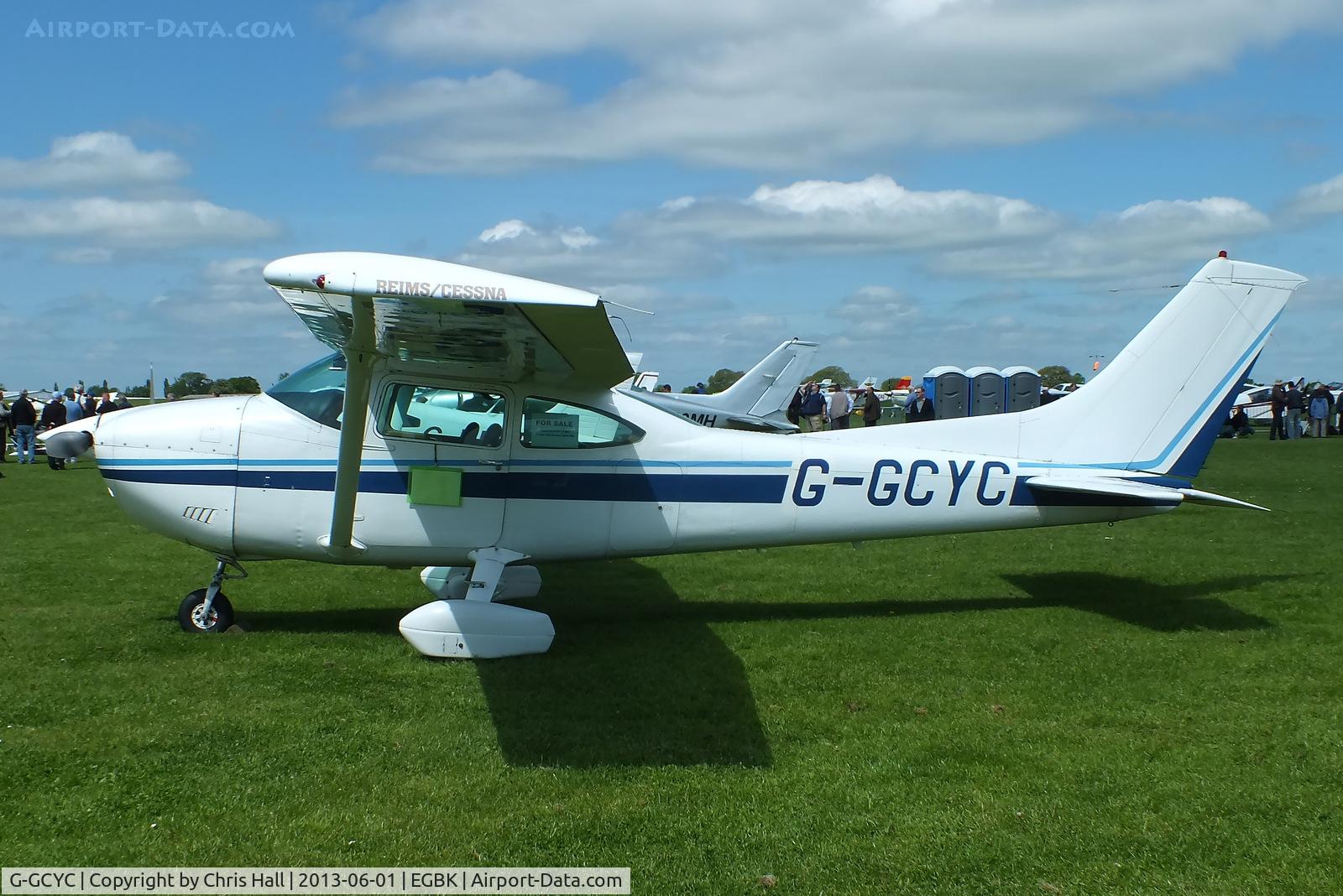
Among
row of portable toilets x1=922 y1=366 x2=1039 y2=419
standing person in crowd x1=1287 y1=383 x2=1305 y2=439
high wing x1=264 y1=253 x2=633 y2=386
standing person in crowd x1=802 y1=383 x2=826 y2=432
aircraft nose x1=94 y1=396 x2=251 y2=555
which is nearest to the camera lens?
high wing x1=264 y1=253 x2=633 y2=386

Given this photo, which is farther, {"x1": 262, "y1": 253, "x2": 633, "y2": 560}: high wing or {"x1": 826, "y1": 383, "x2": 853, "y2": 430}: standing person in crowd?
{"x1": 826, "y1": 383, "x2": 853, "y2": 430}: standing person in crowd

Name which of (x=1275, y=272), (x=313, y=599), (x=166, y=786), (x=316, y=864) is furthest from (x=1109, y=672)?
(x=313, y=599)

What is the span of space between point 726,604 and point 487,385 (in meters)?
2.82

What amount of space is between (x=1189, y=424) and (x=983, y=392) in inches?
1239

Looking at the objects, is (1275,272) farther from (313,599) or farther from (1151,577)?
(313,599)

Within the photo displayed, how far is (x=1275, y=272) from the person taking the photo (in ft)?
25.5

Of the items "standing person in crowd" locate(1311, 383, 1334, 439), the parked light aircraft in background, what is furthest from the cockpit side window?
"standing person in crowd" locate(1311, 383, 1334, 439)

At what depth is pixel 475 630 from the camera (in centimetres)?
648

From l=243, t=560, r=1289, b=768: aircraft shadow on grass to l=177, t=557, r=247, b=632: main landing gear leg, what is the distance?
296mm

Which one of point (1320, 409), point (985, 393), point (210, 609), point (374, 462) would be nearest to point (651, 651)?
point (374, 462)

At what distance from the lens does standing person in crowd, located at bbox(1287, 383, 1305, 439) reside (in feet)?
103

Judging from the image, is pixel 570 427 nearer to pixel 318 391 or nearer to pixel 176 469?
pixel 318 391

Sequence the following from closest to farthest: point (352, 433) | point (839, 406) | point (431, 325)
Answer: point (431, 325) → point (352, 433) → point (839, 406)

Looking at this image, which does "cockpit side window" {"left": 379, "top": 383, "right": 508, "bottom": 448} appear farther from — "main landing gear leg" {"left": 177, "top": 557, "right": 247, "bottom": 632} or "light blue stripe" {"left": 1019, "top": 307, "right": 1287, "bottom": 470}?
"light blue stripe" {"left": 1019, "top": 307, "right": 1287, "bottom": 470}
